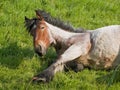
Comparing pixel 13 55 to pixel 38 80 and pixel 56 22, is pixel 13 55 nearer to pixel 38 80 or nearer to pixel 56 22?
pixel 56 22

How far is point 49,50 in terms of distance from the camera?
9.87 metres

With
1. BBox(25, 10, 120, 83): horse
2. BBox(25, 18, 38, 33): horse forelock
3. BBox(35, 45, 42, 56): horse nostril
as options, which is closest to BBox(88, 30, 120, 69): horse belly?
BBox(25, 10, 120, 83): horse

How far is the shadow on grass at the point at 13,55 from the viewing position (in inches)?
353

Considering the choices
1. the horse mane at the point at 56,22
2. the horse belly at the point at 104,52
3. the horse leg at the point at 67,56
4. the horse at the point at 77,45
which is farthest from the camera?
the horse mane at the point at 56,22

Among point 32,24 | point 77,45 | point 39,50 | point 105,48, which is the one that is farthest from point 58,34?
point 105,48

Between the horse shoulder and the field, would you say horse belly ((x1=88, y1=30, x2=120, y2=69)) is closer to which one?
the horse shoulder

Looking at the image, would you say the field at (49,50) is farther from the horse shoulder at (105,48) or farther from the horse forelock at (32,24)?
the horse forelock at (32,24)

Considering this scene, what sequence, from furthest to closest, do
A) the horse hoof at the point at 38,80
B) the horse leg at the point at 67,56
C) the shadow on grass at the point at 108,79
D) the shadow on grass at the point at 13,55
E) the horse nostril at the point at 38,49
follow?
the shadow on grass at the point at 13,55 < the horse nostril at the point at 38,49 < the horse leg at the point at 67,56 < the shadow on grass at the point at 108,79 < the horse hoof at the point at 38,80

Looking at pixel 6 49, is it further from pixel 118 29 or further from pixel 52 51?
pixel 118 29

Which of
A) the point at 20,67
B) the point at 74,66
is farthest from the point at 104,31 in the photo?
the point at 20,67

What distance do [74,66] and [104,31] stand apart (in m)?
0.94

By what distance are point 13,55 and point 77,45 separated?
1519mm

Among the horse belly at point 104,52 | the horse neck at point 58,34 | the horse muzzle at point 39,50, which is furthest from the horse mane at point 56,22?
the horse muzzle at point 39,50

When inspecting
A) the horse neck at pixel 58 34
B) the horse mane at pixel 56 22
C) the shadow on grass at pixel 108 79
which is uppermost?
the horse mane at pixel 56 22
